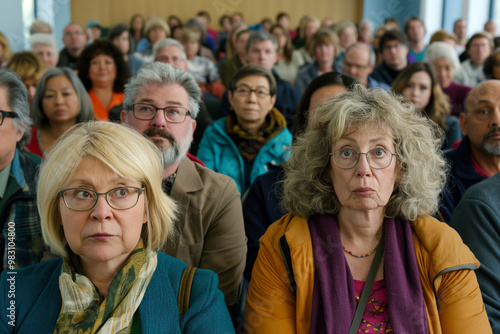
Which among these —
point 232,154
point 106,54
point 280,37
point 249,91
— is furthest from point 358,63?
point 280,37

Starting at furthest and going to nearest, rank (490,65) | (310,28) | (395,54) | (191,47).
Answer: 1. (310,28)
2. (191,47)
3. (395,54)
4. (490,65)

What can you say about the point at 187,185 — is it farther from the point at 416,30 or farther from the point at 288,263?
the point at 416,30

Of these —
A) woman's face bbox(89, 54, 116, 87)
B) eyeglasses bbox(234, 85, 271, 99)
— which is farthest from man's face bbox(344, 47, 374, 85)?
woman's face bbox(89, 54, 116, 87)

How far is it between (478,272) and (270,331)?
2.44ft

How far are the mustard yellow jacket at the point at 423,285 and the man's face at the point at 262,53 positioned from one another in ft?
11.5

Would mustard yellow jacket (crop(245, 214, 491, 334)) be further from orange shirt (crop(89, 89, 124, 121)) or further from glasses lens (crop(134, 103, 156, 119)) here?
orange shirt (crop(89, 89, 124, 121))

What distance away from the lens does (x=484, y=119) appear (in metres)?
2.53

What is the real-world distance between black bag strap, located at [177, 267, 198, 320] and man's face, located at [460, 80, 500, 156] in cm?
163

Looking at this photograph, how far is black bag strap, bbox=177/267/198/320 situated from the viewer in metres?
1.44

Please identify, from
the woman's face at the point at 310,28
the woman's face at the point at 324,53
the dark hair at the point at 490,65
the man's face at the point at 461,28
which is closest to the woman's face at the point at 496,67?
the dark hair at the point at 490,65

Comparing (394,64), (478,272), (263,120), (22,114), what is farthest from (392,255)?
(394,64)

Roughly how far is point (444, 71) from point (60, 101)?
346 cm

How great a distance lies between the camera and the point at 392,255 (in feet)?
5.16

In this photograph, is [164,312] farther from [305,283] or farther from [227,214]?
[227,214]
